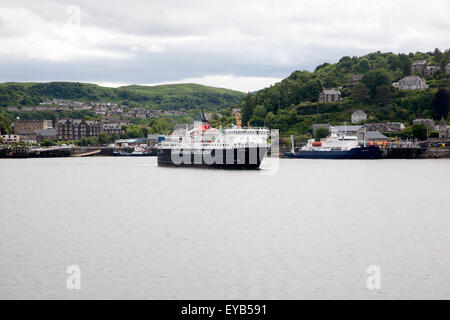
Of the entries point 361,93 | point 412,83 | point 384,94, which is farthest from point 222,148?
point 412,83

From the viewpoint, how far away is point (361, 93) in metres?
171

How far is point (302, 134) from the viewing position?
159875 mm

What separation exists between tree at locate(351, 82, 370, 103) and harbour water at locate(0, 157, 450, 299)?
389ft

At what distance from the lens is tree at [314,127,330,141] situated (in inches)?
5866

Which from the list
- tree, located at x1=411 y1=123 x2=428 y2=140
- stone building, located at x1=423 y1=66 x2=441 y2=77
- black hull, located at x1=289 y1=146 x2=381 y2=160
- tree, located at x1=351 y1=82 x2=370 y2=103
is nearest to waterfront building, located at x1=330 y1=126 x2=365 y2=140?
black hull, located at x1=289 y1=146 x2=381 y2=160

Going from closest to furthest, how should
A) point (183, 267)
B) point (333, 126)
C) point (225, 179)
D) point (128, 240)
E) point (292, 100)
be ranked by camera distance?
point (183, 267) < point (128, 240) < point (225, 179) < point (333, 126) < point (292, 100)

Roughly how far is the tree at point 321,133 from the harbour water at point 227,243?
3679 inches

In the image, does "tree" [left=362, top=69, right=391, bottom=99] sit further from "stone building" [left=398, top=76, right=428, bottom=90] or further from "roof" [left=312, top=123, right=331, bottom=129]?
"roof" [left=312, top=123, right=331, bottom=129]

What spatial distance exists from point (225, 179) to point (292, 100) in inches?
4648

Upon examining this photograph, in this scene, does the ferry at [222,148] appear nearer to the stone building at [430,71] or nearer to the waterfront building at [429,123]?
the waterfront building at [429,123]

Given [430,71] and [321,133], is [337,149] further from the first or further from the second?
[430,71]

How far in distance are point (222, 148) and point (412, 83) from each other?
362ft
